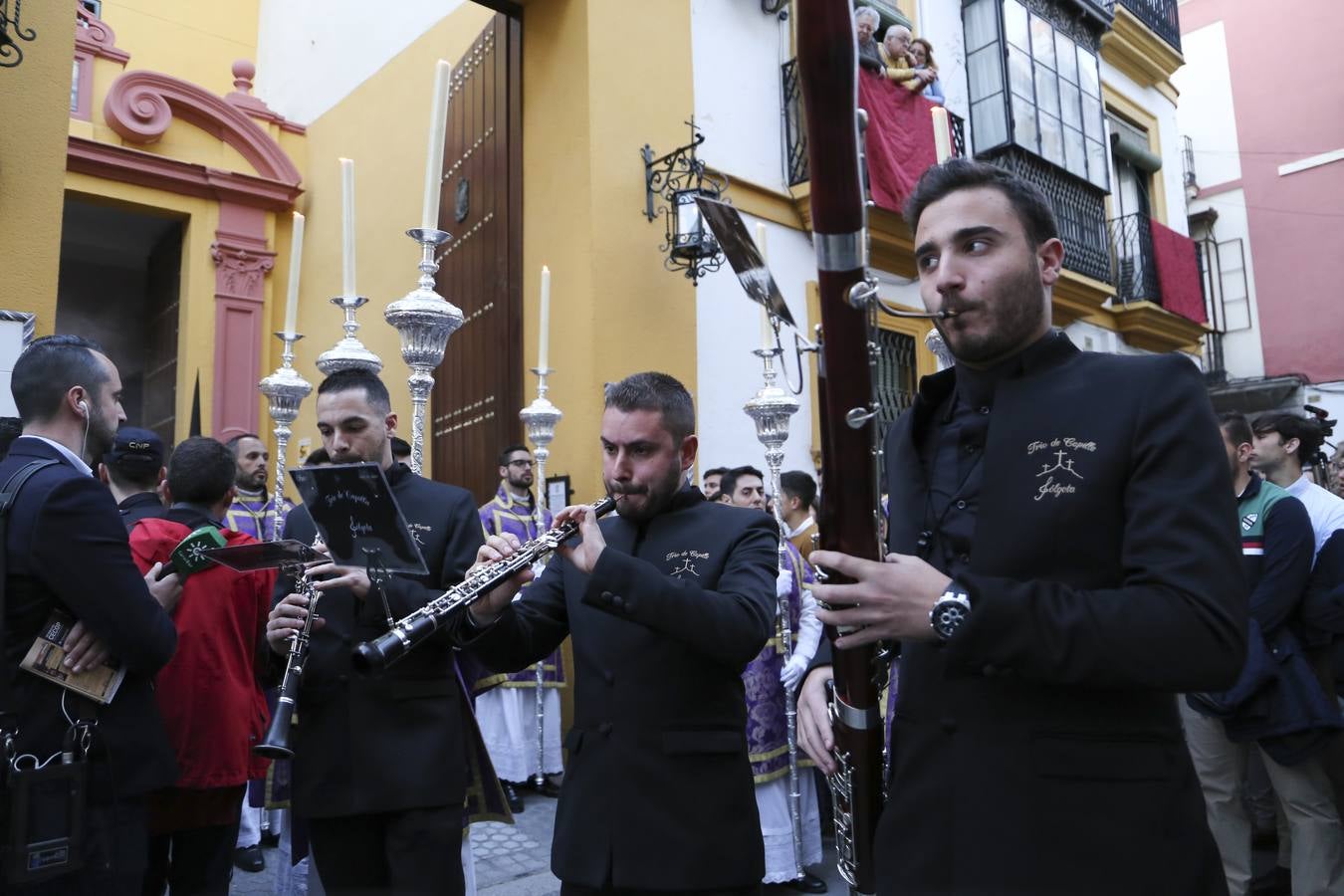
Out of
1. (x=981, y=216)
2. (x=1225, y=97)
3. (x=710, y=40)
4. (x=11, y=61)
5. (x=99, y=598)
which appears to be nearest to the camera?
(x=981, y=216)

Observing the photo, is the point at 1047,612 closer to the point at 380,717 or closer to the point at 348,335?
the point at 380,717

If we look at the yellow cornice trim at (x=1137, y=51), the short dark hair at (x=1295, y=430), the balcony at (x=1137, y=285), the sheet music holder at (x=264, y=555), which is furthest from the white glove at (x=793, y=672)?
the yellow cornice trim at (x=1137, y=51)

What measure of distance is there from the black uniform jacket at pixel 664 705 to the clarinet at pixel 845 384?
0.58m

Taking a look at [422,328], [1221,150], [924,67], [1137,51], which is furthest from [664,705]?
[1221,150]

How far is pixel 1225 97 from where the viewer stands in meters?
18.8

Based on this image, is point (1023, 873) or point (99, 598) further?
point (99, 598)

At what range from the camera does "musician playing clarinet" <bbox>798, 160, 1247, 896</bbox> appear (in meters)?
1.41

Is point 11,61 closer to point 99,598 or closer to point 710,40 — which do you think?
point 99,598

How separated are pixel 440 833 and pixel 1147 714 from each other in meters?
2.05

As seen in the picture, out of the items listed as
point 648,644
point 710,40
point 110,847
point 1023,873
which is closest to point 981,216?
point 1023,873

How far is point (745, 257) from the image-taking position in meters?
2.77

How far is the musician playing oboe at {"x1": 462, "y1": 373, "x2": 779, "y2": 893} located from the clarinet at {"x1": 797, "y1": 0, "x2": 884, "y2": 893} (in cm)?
59

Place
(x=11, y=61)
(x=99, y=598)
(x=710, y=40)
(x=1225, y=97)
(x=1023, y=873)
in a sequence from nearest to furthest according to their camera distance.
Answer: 1. (x=1023, y=873)
2. (x=99, y=598)
3. (x=11, y=61)
4. (x=710, y=40)
5. (x=1225, y=97)

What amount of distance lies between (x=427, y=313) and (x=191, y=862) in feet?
6.80
